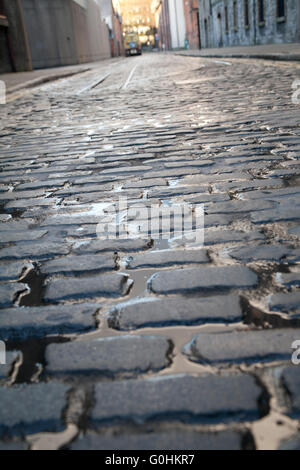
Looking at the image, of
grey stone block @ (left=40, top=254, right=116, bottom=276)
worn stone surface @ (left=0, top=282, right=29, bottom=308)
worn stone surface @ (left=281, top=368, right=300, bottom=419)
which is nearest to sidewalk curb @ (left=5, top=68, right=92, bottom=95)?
grey stone block @ (left=40, top=254, right=116, bottom=276)

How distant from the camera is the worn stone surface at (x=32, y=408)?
108cm

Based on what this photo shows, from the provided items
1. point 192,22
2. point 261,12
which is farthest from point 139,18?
point 261,12

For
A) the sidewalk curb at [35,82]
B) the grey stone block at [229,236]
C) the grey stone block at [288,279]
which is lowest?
the grey stone block at [288,279]

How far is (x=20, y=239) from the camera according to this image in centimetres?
225

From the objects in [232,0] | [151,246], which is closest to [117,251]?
→ [151,246]

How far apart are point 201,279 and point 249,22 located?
93.8 ft

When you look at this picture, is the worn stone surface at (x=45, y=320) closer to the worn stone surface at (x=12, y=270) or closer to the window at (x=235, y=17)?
the worn stone surface at (x=12, y=270)

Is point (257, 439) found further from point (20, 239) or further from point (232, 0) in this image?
point (232, 0)

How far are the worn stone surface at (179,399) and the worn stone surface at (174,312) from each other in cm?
27

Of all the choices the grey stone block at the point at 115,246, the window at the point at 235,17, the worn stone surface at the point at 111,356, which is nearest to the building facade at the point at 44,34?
the window at the point at 235,17

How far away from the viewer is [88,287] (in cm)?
172

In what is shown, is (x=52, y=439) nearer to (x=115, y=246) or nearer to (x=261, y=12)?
(x=115, y=246)

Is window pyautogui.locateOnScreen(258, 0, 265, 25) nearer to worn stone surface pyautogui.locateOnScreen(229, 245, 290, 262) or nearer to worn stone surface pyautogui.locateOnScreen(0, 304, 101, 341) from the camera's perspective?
worn stone surface pyautogui.locateOnScreen(229, 245, 290, 262)

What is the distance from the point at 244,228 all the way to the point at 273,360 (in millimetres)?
1000
